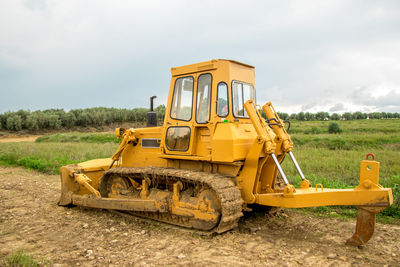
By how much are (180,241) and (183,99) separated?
8.81ft

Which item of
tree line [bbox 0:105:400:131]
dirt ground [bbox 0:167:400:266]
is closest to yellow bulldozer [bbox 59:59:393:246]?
dirt ground [bbox 0:167:400:266]

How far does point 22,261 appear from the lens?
438cm

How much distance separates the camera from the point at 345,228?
5.93 m

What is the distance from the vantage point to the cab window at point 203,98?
5.92m

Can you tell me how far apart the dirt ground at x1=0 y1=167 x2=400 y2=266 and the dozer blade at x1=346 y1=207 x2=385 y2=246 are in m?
0.16

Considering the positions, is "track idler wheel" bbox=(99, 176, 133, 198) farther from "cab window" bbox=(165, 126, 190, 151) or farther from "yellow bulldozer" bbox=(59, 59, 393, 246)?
"cab window" bbox=(165, 126, 190, 151)

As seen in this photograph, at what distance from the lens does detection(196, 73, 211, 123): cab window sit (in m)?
5.92

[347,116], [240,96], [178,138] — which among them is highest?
[347,116]

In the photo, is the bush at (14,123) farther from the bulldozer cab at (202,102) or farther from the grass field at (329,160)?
the bulldozer cab at (202,102)

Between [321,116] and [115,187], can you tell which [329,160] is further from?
[321,116]

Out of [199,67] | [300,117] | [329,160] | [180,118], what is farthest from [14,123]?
[300,117]

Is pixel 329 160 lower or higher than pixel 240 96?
lower

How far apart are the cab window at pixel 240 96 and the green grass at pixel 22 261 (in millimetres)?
3871

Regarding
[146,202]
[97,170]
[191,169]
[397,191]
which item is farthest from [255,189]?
[97,170]
